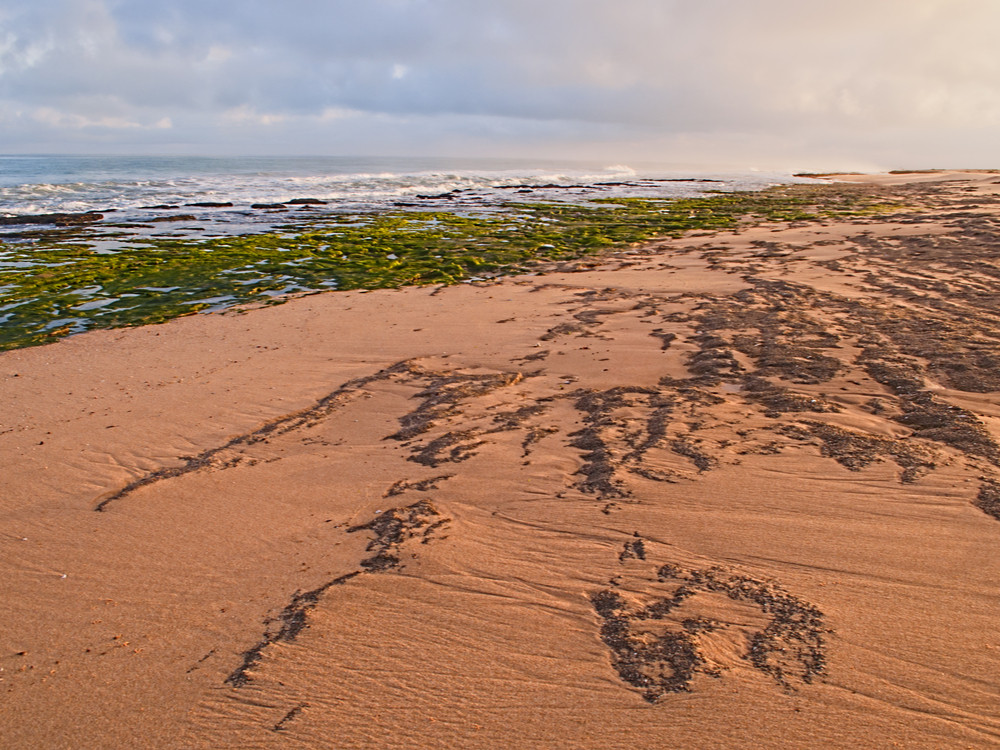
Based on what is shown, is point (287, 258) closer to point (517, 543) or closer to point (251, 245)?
point (251, 245)

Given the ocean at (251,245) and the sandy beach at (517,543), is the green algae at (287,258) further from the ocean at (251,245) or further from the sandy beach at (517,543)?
the sandy beach at (517,543)

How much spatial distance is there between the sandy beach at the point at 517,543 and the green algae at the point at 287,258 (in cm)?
288

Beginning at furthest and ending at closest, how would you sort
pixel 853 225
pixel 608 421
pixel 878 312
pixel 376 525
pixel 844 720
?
pixel 853 225 < pixel 878 312 < pixel 608 421 < pixel 376 525 < pixel 844 720

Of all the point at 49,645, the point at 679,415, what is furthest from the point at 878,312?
the point at 49,645

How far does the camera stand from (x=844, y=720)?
78.4 inches

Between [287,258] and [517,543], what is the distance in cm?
1032

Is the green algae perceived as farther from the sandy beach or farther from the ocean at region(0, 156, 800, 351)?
the sandy beach

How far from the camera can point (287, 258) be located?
1209cm

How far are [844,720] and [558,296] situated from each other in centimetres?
661

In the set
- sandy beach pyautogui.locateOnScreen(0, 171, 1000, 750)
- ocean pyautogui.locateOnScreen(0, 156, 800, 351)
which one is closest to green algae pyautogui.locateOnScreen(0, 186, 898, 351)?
ocean pyautogui.locateOnScreen(0, 156, 800, 351)

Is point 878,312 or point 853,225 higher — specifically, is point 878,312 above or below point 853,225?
below

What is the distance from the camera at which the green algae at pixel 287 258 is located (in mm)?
8688

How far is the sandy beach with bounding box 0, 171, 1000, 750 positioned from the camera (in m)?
2.12

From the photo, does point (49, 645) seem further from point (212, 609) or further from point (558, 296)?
point (558, 296)
